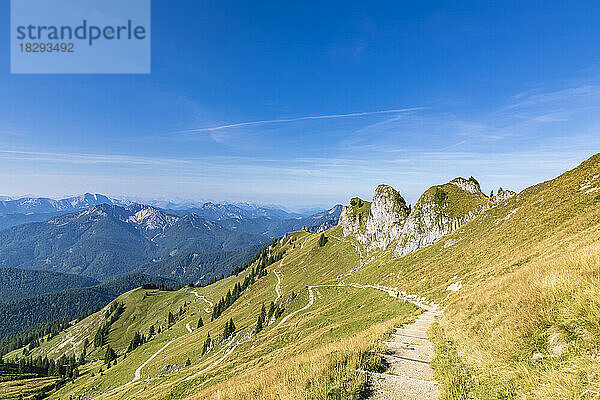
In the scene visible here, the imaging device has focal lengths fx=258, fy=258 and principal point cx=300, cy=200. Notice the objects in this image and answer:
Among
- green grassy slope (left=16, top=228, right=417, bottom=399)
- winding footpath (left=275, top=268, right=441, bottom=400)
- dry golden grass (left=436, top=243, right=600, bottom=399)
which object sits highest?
dry golden grass (left=436, top=243, right=600, bottom=399)

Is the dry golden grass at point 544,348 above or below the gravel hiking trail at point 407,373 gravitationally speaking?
above

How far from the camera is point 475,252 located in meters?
46.5

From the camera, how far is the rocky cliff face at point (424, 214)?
77750mm

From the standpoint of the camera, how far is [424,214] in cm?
8688

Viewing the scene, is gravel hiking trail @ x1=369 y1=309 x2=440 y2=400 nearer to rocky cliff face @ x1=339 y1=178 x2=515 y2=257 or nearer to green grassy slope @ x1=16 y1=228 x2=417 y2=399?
green grassy slope @ x1=16 y1=228 x2=417 y2=399

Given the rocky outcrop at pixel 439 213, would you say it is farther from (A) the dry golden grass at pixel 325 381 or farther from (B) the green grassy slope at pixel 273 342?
(A) the dry golden grass at pixel 325 381

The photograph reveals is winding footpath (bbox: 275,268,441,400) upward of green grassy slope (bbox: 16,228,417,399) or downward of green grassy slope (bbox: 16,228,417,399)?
upward

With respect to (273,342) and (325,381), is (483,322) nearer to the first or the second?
(325,381)

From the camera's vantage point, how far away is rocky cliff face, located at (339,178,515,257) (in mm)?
77750

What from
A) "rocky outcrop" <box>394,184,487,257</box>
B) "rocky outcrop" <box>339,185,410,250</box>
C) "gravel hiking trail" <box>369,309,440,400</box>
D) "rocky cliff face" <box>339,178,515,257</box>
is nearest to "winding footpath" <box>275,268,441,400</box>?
"gravel hiking trail" <box>369,309,440,400</box>

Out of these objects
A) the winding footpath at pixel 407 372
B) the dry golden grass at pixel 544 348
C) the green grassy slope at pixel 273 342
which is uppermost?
the dry golden grass at pixel 544 348

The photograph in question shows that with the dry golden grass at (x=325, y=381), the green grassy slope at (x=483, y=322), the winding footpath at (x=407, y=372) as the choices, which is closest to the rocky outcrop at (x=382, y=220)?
the green grassy slope at (x=483, y=322)

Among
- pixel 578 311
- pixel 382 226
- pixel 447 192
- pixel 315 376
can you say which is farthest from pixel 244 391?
pixel 382 226

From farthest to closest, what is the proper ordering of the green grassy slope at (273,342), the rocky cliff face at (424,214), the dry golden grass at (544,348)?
the rocky cliff face at (424,214) < the green grassy slope at (273,342) < the dry golden grass at (544,348)
